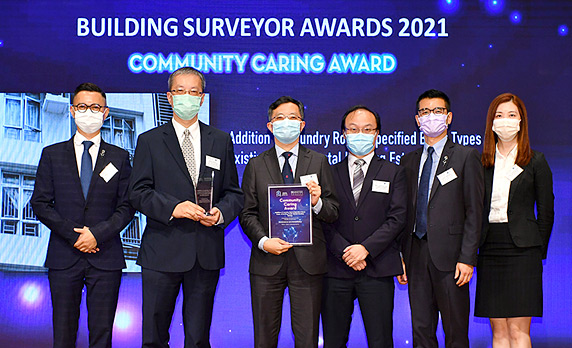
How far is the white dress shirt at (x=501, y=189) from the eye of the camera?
11.3 ft

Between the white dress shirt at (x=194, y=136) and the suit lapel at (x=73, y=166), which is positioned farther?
the suit lapel at (x=73, y=166)

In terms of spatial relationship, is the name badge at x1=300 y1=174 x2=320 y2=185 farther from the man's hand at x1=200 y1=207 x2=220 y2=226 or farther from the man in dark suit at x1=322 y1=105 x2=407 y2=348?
the man's hand at x1=200 y1=207 x2=220 y2=226

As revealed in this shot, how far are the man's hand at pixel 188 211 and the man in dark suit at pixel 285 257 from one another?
1.15ft

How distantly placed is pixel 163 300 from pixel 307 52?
8.27 ft

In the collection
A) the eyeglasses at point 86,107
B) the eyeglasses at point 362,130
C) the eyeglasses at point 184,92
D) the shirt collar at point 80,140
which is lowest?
the shirt collar at point 80,140

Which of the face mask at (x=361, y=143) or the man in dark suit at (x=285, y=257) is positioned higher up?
the face mask at (x=361, y=143)

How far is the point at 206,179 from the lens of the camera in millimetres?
3127

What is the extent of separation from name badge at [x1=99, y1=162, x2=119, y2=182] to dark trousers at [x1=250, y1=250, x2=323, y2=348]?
1159 mm

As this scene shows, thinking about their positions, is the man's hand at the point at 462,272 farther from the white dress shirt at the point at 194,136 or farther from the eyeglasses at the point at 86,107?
the eyeglasses at the point at 86,107

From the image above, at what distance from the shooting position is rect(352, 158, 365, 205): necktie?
3492mm

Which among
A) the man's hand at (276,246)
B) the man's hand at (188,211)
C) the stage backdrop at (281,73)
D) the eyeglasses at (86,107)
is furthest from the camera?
the stage backdrop at (281,73)

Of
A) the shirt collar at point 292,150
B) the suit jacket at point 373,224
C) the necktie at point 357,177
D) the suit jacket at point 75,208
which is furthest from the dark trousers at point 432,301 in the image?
the suit jacket at point 75,208

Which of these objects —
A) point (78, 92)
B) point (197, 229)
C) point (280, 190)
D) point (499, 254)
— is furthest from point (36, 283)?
point (499, 254)

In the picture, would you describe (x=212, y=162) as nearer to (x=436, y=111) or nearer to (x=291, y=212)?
(x=291, y=212)
